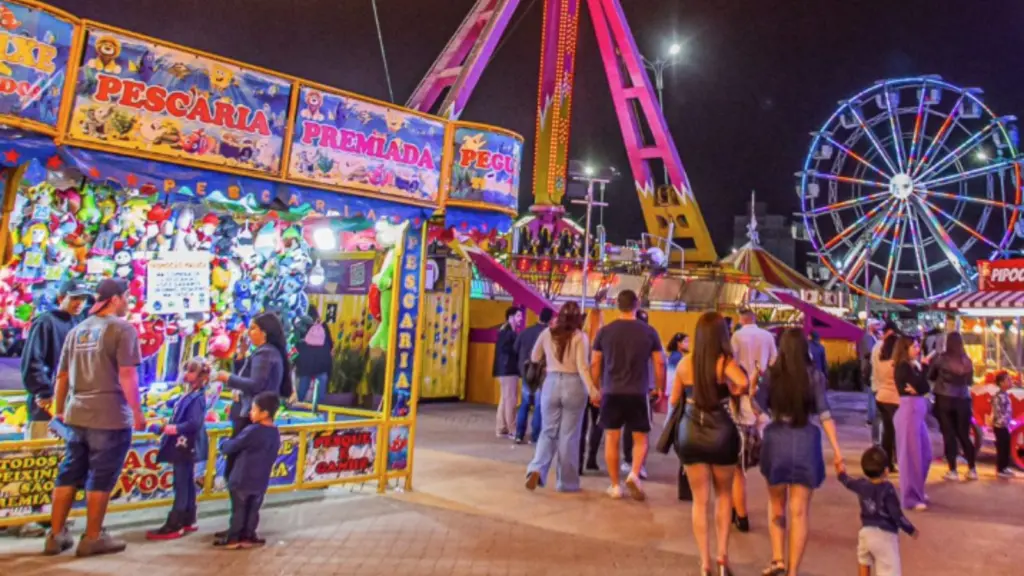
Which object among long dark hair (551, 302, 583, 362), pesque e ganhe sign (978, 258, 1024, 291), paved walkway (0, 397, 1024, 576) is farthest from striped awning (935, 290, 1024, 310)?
long dark hair (551, 302, 583, 362)

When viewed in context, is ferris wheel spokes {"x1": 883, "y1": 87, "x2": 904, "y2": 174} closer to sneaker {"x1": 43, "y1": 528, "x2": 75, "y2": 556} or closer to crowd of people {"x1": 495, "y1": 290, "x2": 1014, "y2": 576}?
crowd of people {"x1": 495, "y1": 290, "x2": 1014, "y2": 576}

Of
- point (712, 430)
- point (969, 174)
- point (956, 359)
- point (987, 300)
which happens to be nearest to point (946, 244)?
point (969, 174)

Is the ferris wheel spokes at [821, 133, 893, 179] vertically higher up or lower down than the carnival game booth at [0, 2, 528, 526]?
higher up

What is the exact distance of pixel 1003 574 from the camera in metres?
5.12

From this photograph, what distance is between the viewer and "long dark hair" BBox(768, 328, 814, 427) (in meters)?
4.48

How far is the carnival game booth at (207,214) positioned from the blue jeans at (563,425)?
1234mm

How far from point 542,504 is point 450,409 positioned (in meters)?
6.93

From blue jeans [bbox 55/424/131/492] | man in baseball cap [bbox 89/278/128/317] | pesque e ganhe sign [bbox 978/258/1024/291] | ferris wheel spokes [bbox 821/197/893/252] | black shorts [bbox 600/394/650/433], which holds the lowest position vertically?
blue jeans [bbox 55/424/131/492]

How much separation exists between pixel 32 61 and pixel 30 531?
3030 mm

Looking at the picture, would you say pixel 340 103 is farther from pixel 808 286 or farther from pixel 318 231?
pixel 808 286

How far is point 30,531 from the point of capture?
516 cm

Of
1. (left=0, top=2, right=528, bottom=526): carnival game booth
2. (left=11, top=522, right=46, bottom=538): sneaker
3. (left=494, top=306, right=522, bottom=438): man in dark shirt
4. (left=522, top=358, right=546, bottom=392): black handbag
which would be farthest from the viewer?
(left=494, top=306, right=522, bottom=438): man in dark shirt

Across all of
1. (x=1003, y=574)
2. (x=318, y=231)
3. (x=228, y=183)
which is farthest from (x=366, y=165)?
(x=1003, y=574)

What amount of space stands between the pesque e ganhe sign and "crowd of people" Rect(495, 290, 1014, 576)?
480 cm
